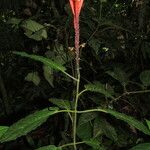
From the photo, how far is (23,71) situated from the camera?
230cm

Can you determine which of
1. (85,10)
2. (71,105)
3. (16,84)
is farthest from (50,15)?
(71,105)

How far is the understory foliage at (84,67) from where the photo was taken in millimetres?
1613

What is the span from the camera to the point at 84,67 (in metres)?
2.03

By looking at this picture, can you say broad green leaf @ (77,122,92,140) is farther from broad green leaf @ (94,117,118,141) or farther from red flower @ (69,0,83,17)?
red flower @ (69,0,83,17)

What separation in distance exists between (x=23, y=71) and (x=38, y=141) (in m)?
0.57

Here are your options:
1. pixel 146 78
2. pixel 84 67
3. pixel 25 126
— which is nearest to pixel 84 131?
pixel 146 78

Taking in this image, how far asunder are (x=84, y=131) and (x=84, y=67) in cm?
72

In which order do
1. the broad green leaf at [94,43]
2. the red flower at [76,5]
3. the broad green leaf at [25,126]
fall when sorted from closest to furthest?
1. the red flower at [76,5]
2. the broad green leaf at [25,126]
3. the broad green leaf at [94,43]

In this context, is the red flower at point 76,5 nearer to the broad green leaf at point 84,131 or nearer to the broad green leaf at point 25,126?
the broad green leaf at point 25,126

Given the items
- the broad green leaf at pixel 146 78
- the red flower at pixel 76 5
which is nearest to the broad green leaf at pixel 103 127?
the broad green leaf at pixel 146 78

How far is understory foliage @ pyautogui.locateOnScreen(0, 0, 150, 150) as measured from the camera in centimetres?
161

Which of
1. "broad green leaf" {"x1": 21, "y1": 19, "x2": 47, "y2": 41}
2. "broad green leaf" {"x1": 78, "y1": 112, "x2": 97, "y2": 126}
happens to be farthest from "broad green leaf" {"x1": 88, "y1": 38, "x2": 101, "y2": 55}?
"broad green leaf" {"x1": 78, "y1": 112, "x2": 97, "y2": 126}

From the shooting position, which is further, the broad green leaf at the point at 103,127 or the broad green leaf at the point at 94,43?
the broad green leaf at the point at 94,43

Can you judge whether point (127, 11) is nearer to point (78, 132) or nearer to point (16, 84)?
point (16, 84)
